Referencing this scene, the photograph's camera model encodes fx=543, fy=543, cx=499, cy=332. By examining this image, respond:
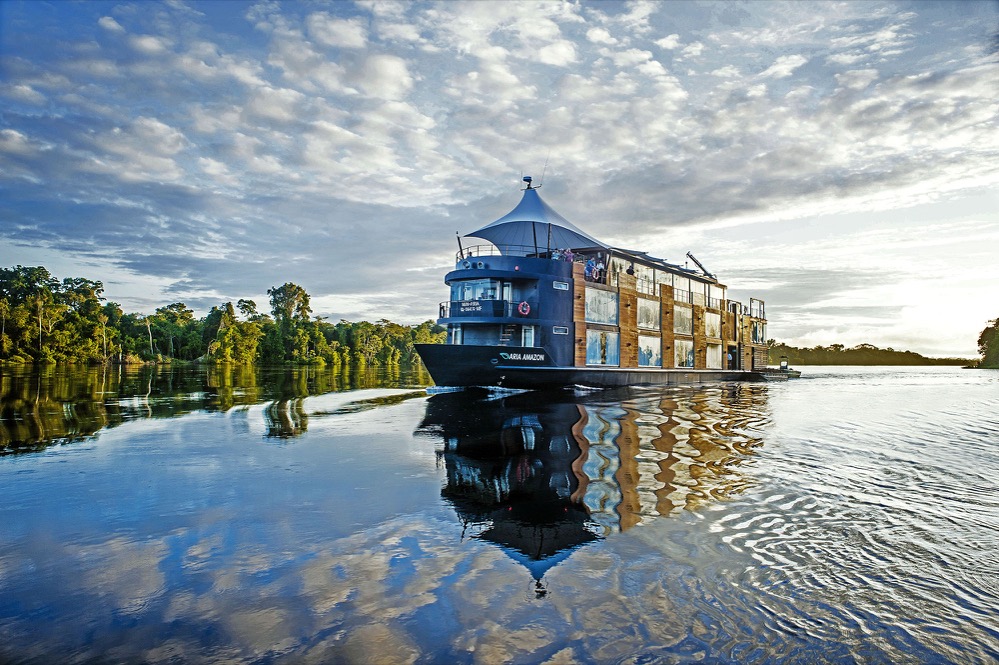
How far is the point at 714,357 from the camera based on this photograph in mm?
45344

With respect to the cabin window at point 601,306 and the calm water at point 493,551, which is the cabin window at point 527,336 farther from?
the calm water at point 493,551

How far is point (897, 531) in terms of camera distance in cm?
641

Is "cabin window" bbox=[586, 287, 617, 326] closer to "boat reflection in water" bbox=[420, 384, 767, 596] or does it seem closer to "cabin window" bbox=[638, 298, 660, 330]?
"cabin window" bbox=[638, 298, 660, 330]

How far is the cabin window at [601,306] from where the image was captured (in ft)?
103

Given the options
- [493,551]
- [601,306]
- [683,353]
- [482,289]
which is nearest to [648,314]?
[683,353]

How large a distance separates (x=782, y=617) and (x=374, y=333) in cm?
12019

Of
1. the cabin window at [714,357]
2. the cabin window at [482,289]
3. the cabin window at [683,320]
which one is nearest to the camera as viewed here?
the cabin window at [482,289]

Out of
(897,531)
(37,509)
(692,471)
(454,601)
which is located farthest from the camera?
(692,471)

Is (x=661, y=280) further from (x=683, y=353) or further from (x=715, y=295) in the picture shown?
(x=715, y=295)

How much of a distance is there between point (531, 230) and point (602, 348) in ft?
29.8

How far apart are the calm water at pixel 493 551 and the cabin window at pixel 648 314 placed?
78.2 feet

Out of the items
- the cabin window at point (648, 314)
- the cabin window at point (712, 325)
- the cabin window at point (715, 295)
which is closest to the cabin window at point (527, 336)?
the cabin window at point (648, 314)

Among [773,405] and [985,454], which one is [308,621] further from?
[773,405]

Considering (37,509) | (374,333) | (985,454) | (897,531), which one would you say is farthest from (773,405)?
(374,333)
